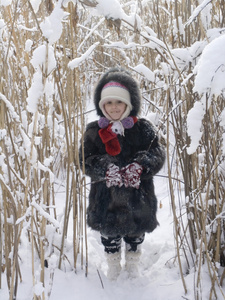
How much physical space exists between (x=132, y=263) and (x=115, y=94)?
0.72 metres

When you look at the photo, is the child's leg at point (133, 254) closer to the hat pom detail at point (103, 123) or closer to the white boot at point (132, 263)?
the white boot at point (132, 263)

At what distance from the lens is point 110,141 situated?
1.27m

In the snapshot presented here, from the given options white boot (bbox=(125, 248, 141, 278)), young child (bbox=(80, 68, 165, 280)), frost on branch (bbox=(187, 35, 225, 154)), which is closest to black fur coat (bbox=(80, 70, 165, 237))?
young child (bbox=(80, 68, 165, 280))

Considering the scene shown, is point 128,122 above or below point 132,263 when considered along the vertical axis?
above

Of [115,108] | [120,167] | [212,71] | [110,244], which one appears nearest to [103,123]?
[115,108]

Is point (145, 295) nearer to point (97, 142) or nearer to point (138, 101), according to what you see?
point (97, 142)

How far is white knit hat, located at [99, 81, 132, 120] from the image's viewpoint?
1242mm

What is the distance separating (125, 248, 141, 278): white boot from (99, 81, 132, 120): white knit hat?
58 centimetres

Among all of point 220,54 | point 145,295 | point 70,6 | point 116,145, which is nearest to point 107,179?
point 116,145

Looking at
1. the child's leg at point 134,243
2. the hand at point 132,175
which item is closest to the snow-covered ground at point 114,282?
the child's leg at point 134,243

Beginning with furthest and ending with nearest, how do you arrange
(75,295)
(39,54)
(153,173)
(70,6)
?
(153,173) < (75,295) < (70,6) < (39,54)

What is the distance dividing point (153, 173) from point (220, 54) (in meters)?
0.79

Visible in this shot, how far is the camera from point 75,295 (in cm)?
114

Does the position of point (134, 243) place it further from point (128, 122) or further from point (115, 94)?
point (115, 94)
